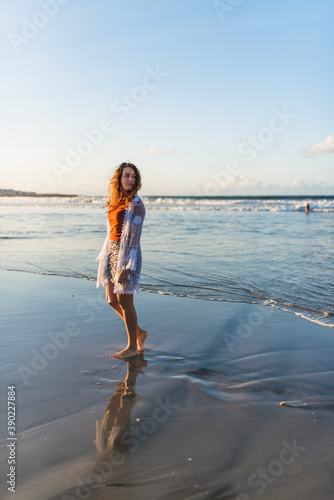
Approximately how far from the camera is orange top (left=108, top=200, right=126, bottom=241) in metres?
4.13

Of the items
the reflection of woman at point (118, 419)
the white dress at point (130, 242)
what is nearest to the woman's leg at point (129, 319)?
the white dress at point (130, 242)

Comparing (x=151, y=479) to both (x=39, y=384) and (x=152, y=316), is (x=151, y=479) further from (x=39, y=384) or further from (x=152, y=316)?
(x=152, y=316)

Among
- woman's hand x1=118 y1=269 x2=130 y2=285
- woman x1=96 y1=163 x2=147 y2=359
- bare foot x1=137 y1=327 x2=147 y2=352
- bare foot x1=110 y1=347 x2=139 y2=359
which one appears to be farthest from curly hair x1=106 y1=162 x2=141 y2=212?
bare foot x1=110 y1=347 x2=139 y2=359

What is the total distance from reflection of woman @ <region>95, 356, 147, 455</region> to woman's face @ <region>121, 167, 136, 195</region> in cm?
187

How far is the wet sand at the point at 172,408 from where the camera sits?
2207 millimetres

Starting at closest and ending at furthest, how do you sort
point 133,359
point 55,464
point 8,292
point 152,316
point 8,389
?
point 55,464
point 8,389
point 133,359
point 152,316
point 8,292

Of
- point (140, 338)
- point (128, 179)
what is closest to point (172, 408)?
point (140, 338)

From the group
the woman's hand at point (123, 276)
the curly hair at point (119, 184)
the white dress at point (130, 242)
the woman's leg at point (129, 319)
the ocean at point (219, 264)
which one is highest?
the curly hair at point (119, 184)

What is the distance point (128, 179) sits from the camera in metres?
4.12

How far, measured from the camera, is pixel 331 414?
2.88m

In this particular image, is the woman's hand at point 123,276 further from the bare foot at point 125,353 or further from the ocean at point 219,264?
the ocean at point 219,264

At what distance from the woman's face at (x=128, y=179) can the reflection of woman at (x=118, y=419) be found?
1.87 meters

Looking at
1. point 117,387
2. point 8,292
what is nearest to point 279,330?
point 117,387

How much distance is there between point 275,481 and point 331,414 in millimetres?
897
